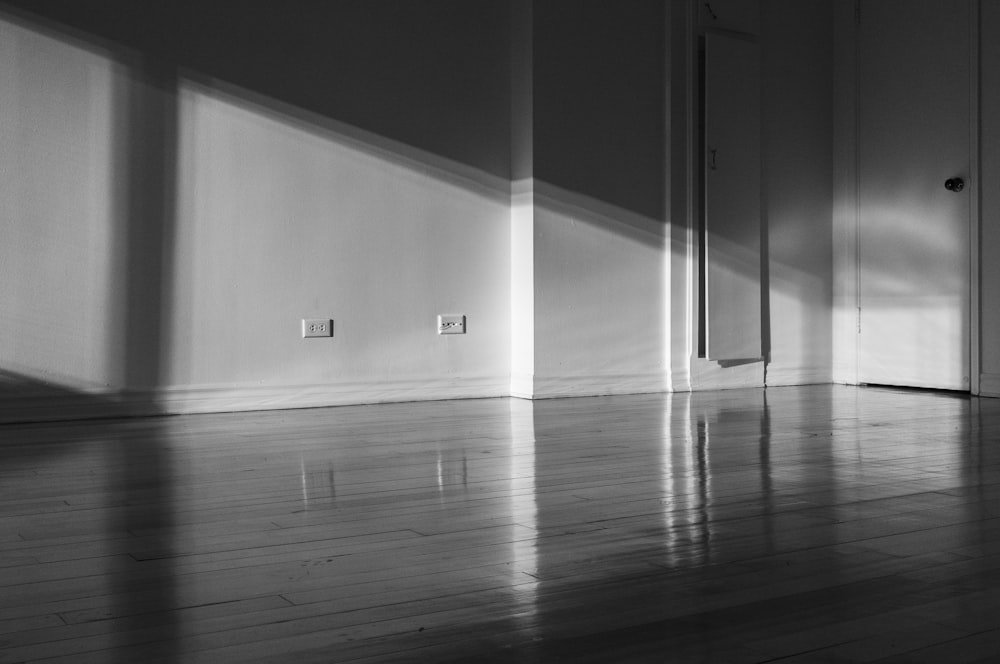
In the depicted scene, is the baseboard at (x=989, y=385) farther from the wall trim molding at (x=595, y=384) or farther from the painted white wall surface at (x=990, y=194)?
the wall trim molding at (x=595, y=384)

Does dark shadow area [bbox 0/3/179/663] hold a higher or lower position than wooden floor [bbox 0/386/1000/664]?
higher

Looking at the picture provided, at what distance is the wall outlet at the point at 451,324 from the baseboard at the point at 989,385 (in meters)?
2.98

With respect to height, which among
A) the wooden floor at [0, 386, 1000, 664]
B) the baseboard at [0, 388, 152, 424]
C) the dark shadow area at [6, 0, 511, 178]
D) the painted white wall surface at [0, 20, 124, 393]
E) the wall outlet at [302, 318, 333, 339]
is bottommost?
the wooden floor at [0, 386, 1000, 664]

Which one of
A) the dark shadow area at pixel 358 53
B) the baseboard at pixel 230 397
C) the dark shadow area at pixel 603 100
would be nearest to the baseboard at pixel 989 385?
the dark shadow area at pixel 603 100

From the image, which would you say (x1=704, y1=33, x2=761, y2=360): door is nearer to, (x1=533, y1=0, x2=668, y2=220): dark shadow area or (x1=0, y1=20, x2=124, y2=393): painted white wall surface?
(x1=533, y1=0, x2=668, y2=220): dark shadow area

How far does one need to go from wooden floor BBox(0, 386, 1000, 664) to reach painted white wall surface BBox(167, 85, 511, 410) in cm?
98

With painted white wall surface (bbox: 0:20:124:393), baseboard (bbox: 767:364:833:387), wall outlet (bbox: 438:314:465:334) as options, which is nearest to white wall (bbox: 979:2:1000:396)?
baseboard (bbox: 767:364:833:387)

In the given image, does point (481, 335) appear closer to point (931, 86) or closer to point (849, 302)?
point (849, 302)

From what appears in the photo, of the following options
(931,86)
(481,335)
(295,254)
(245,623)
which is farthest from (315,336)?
(931,86)

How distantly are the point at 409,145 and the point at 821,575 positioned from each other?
392 centimetres

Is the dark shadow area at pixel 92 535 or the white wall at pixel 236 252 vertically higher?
the white wall at pixel 236 252

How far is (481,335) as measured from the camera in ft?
18.4

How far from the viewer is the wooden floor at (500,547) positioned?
154cm

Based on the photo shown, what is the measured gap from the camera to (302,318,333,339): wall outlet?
16.6 feet
